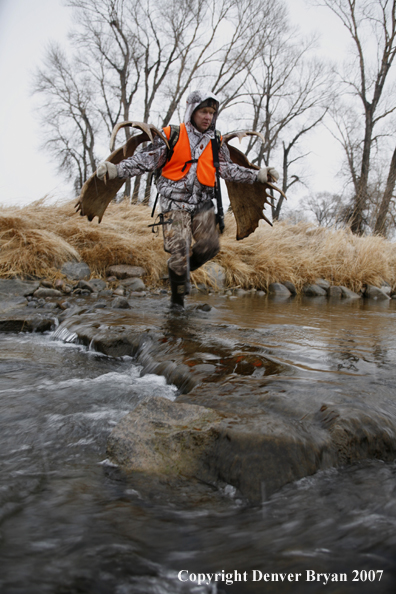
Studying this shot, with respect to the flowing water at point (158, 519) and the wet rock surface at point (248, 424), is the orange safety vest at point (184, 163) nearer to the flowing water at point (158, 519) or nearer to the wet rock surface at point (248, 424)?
the wet rock surface at point (248, 424)

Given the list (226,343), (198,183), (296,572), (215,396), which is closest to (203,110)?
(198,183)

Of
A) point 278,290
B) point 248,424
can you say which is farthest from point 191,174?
point 278,290

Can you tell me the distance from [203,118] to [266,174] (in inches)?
34.6

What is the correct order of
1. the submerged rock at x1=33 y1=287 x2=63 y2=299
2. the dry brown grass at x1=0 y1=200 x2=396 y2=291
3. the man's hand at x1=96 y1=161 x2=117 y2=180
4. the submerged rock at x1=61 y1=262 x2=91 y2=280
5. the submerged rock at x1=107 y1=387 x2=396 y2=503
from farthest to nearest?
the submerged rock at x1=61 y1=262 x2=91 y2=280 → the dry brown grass at x1=0 y1=200 x2=396 y2=291 → the submerged rock at x1=33 y1=287 x2=63 y2=299 → the man's hand at x1=96 y1=161 x2=117 y2=180 → the submerged rock at x1=107 y1=387 x2=396 y2=503

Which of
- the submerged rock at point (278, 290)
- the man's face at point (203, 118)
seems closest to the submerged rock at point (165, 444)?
the man's face at point (203, 118)

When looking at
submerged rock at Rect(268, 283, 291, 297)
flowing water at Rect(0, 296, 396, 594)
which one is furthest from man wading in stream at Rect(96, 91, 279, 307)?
submerged rock at Rect(268, 283, 291, 297)

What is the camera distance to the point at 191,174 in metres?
4.07

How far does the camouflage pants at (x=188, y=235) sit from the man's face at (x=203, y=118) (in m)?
0.83

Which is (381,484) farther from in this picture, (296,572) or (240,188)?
(240,188)

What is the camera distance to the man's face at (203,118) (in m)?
3.99

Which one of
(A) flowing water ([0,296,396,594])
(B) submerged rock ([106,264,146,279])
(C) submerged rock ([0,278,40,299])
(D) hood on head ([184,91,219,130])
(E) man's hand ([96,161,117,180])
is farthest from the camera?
(B) submerged rock ([106,264,146,279])

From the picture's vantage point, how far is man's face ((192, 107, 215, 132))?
3.99 m

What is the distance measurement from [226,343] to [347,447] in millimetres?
1577

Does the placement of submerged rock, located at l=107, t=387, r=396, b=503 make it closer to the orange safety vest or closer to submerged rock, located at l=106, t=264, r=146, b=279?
the orange safety vest
